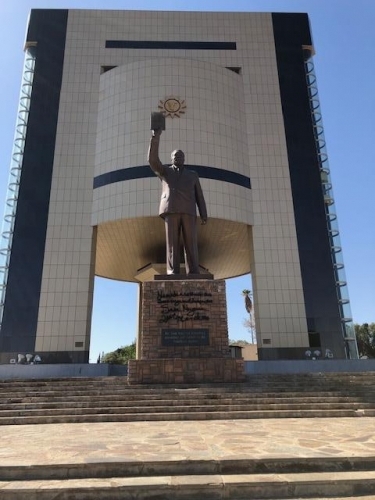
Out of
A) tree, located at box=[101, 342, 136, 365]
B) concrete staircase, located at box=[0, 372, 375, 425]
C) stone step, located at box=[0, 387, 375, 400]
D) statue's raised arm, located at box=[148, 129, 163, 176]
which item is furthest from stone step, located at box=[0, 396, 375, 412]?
tree, located at box=[101, 342, 136, 365]

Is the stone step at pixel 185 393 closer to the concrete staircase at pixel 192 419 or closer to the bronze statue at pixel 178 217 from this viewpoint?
the concrete staircase at pixel 192 419

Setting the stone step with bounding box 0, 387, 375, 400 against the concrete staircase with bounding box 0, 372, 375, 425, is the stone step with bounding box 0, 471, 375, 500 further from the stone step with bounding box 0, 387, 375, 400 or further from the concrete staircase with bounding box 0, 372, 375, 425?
the stone step with bounding box 0, 387, 375, 400

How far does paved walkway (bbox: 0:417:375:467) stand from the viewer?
14.9 ft

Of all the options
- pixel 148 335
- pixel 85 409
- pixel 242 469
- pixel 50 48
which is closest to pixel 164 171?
pixel 148 335

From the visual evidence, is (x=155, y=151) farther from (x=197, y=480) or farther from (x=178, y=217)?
(x=197, y=480)

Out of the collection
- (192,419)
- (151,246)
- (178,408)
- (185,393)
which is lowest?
(192,419)

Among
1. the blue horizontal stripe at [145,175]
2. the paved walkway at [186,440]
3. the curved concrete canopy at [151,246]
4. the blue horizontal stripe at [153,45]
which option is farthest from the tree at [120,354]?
the paved walkway at [186,440]

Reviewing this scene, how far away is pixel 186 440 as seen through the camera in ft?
18.1

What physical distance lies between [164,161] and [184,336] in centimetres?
1858

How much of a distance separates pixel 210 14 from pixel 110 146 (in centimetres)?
1563

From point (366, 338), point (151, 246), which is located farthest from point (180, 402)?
point (366, 338)

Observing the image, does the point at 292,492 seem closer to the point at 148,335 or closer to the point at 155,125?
the point at 148,335

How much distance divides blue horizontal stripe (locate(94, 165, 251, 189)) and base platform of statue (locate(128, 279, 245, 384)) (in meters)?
16.3

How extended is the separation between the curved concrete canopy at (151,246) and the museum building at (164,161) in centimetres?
18
